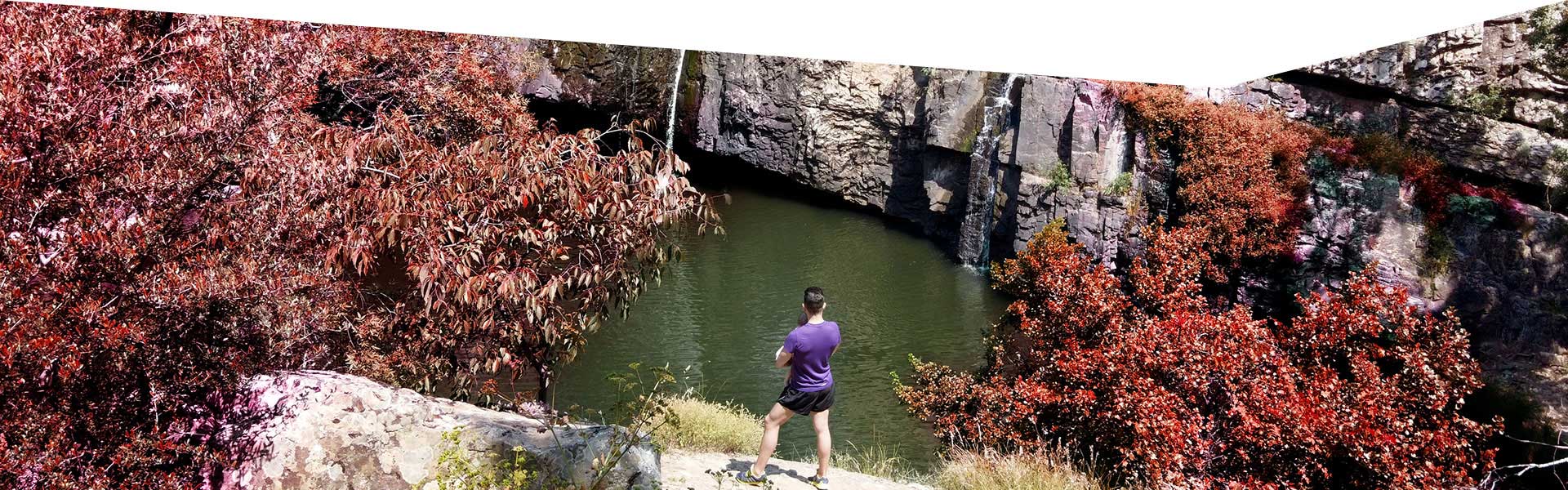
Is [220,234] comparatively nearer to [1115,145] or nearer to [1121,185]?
[1121,185]

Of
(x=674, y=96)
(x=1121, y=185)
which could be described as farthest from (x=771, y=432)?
(x=674, y=96)

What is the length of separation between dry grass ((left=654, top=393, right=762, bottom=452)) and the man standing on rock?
0.85 metres

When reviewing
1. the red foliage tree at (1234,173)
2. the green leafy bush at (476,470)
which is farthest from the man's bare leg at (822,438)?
the red foliage tree at (1234,173)

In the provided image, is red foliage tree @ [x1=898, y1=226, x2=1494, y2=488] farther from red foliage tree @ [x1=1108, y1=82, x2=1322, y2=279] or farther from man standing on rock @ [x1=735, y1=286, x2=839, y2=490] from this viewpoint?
man standing on rock @ [x1=735, y1=286, x2=839, y2=490]

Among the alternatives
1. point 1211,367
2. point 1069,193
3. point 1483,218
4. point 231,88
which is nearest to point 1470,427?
point 1211,367

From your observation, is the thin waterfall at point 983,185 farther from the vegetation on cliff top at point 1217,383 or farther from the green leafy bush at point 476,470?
the green leafy bush at point 476,470

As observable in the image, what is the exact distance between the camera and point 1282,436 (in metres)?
6.28

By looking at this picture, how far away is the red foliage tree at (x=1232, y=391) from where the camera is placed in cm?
614

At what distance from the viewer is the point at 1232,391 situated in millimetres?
6465

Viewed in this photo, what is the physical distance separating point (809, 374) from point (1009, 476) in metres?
1.63

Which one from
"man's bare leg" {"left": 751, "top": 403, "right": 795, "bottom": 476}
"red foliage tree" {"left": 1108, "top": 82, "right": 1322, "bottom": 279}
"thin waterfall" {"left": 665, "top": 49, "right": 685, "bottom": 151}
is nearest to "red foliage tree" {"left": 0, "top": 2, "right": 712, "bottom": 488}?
"man's bare leg" {"left": 751, "top": 403, "right": 795, "bottom": 476}

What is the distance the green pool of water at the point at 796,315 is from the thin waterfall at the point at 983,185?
368 mm

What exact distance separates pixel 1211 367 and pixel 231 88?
226 inches

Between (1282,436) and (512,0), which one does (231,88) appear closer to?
(512,0)
